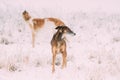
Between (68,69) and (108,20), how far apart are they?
7.61 meters

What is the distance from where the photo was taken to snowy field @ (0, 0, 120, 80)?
6.91m

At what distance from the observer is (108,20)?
14414 mm

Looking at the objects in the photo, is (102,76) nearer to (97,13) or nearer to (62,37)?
(62,37)

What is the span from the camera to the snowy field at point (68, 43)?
22.7 feet

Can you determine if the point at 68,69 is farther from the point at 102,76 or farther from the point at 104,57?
the point at 104,57

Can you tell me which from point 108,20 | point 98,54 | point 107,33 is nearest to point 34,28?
point 98,54

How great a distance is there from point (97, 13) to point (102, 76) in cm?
943

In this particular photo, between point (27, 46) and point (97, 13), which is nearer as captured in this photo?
point (27, 46)

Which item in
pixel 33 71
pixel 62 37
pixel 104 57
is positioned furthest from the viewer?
pixel 104 57

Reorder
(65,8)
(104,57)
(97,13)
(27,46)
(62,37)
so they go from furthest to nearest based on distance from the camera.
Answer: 1. (65,8)
2. (97,13)
3. (27,46)
4. (104,57)
5. (62,37)

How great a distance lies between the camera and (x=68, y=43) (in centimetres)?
1040

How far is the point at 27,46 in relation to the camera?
31.4 ft

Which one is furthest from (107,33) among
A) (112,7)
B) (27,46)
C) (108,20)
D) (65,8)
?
(112,7)

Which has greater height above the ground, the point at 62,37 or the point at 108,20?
the point at 62,37
